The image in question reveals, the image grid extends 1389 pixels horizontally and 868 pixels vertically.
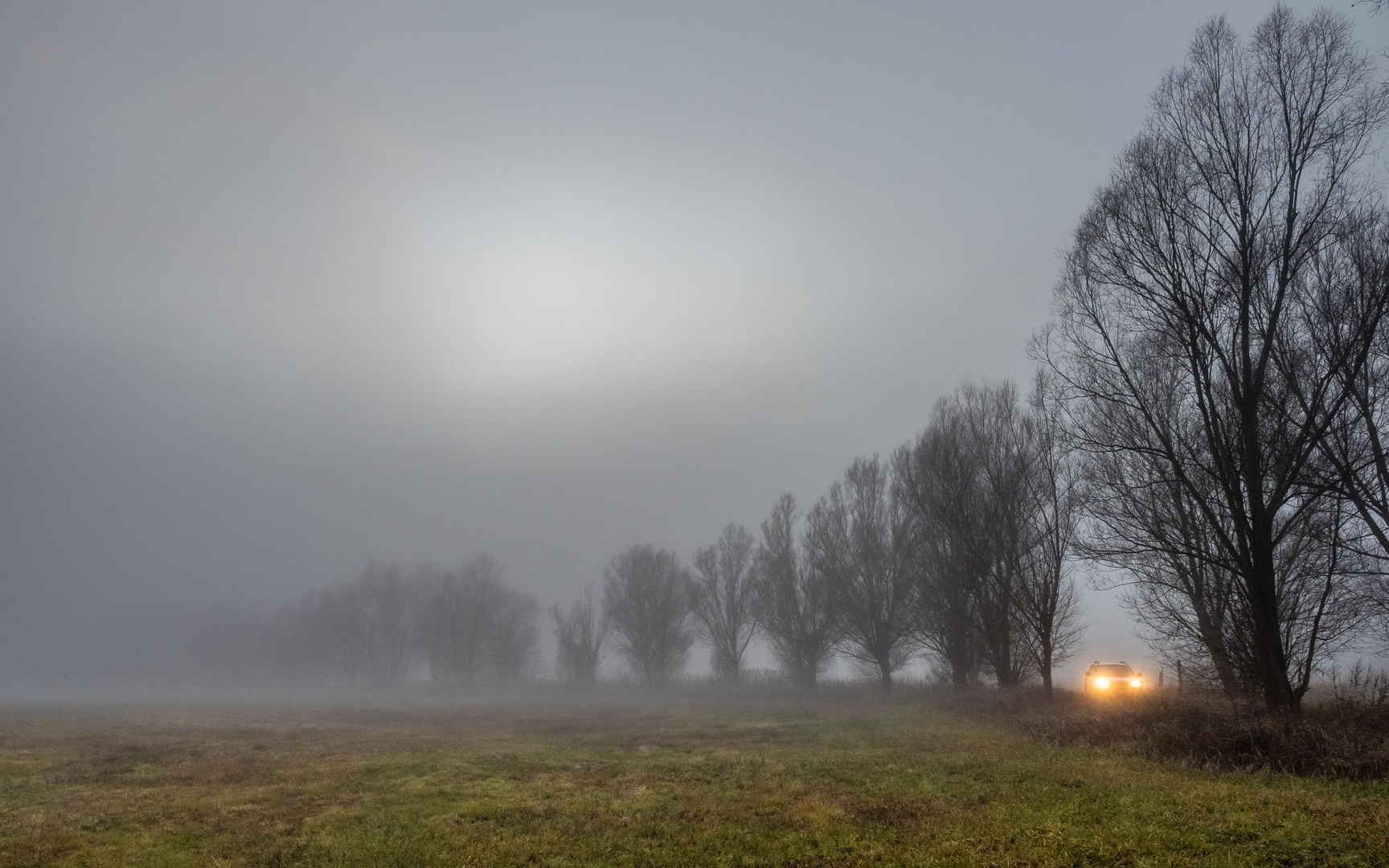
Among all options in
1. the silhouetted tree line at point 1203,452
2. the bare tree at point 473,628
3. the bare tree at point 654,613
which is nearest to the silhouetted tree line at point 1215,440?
the silhouetted tree line at point 1203,452

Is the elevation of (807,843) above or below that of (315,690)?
above

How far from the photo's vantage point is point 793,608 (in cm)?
5597

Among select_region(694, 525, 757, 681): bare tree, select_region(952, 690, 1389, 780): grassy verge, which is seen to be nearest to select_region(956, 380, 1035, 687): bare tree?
select_region(952, 690, 1389, 780): grassy verge

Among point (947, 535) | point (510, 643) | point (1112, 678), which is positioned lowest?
point (510, 643)

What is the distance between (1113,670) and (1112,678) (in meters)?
0.68

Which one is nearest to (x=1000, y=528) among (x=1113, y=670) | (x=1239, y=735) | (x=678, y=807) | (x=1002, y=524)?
(x=1002, y=524)

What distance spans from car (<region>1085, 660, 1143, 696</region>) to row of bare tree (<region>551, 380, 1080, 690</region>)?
80.2 inches

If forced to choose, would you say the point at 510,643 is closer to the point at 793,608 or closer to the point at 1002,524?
the point at 793,608

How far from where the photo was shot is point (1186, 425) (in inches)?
810

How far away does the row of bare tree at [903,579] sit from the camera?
27594mm

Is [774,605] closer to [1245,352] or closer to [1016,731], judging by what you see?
[1016,731]

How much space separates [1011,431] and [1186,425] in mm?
9030

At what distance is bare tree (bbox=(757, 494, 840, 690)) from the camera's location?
5319 cm

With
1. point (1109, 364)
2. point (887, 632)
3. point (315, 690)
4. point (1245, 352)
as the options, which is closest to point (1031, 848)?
point (1245, 352)
